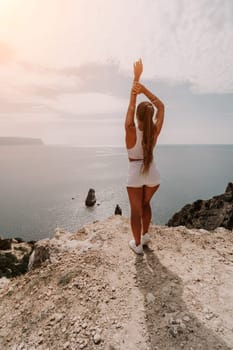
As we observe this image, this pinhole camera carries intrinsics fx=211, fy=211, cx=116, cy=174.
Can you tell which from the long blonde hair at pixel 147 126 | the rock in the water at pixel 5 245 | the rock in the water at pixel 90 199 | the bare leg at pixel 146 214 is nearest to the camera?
the long blonde hair at pixel 147 126

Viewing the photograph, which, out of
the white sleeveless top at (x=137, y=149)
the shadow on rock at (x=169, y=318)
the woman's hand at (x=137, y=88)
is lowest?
the shadow on rock at (x=169, y=318)

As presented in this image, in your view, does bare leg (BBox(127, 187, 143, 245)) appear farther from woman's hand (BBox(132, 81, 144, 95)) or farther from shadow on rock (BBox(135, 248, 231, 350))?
woman's hand (BBox(132, 81, 144, 95))

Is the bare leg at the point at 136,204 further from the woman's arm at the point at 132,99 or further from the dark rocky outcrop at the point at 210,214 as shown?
the dark rocky outcrop at the point at 210,214

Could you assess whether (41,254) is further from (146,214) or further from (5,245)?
(5,245)

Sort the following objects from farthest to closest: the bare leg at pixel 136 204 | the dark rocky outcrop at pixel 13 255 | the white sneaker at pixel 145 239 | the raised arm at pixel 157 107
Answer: the dark rocky outcrop at pixel 13 255
the white sneaker at pixel 145 239
the bare leg at pixel 136 204
the raised arm at pixel 157 107

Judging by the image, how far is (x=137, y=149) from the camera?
14.6ft

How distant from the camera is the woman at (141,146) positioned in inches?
169

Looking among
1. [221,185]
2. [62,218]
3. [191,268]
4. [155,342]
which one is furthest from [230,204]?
[221,185]

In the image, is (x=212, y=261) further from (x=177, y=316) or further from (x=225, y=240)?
(x=177, y=316)

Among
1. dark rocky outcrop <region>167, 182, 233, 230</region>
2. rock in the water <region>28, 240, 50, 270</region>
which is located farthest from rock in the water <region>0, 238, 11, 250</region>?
rock in the water <region>28, 240, 50, 270</region>

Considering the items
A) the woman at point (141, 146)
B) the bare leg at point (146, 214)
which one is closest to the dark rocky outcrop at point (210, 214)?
the bare leg at point (146, 214)

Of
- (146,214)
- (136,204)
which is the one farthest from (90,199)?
(136,204)

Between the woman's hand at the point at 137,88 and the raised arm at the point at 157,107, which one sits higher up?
→ the woman's hand at the point at 137,88

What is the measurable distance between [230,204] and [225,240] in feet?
101
